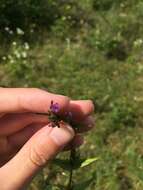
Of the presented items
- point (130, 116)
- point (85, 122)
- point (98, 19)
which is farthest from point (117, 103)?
point (85, 122)

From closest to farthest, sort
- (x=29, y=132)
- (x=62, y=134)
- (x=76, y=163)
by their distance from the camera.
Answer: (x=62, y=134) → (x=76, y=163) → (x=29, y=132)

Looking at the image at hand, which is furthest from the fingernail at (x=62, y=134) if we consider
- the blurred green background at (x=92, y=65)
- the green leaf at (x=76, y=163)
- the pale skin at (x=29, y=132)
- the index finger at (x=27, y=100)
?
the blurred green background at (x=92, y=65)

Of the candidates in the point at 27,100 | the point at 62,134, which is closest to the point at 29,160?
the point at 62,134

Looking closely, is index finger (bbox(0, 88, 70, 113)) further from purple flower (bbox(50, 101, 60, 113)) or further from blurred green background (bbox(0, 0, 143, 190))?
blurred green background (bbox(0, 0, 143, 190))

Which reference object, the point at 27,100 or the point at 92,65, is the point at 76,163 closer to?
the point at 27,100

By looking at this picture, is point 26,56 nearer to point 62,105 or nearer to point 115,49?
point 115,49

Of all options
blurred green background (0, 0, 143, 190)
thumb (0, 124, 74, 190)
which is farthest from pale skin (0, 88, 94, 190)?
blurred green background (0, 0, 143, 190)

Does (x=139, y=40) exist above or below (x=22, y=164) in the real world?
above
